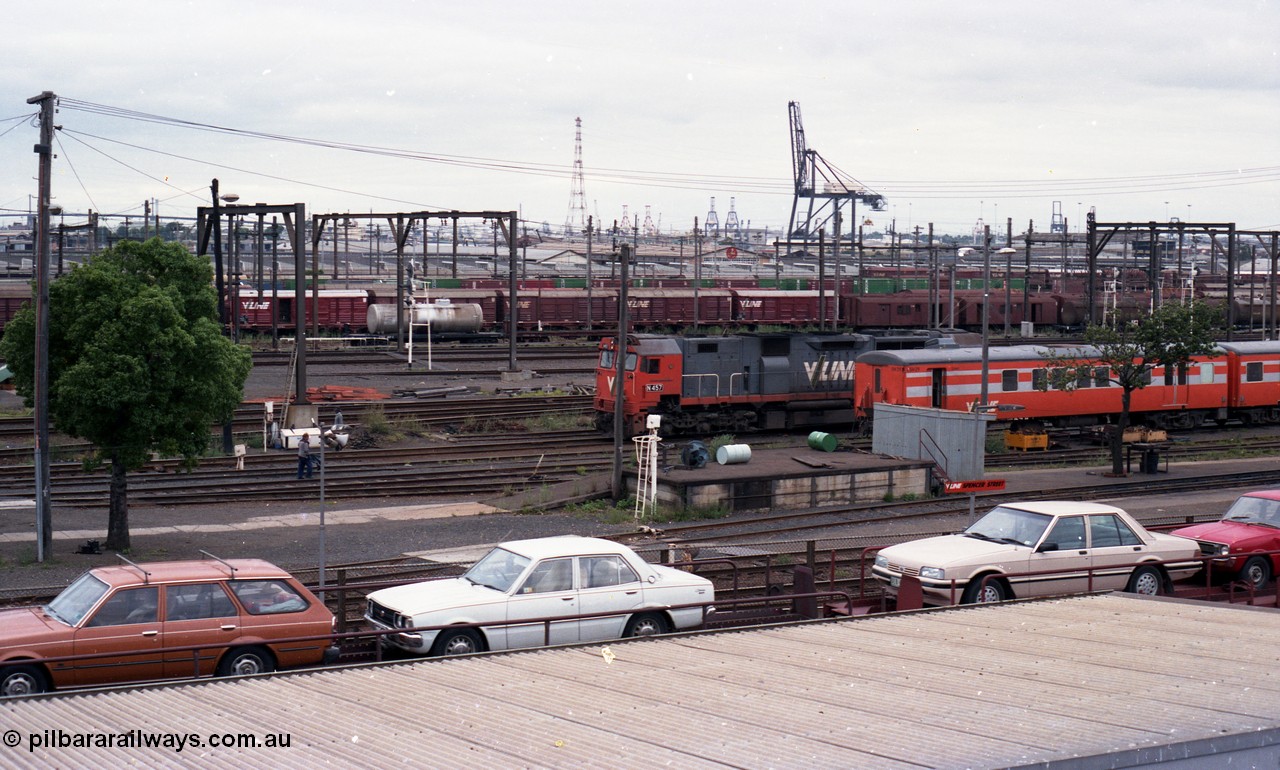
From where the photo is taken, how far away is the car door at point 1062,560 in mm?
13938

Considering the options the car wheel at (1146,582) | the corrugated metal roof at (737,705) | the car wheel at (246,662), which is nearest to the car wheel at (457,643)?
the car wheel at (246,662)

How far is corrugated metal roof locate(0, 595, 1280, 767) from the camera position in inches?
273

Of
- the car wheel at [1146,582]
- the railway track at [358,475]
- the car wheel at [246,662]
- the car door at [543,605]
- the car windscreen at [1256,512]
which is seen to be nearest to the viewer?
the car wheel at [246,662]

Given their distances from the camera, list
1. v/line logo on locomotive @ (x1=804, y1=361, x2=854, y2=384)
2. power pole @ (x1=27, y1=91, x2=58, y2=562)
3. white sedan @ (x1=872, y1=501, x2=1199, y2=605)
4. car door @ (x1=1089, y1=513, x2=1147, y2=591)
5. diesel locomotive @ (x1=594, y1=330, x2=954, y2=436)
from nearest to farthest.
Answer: white sedan @ (x1=872, y1=501, x2=1199, y2=605), car door @ (x1=1089, y1=513, x2=1147, y2=591), power pole @ (x1=27, y1=91, x2=58, y2=562), diesel locomotive @ (x1=594, y1=330, x2=954, y2=436), v/line logo on locomotive @ (x1=804, y1=361, x2=854, y2=384)

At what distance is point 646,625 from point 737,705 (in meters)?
4.76

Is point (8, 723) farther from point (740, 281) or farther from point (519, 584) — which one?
point (740, 281)

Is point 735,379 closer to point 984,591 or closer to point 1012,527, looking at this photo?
point 1012,527

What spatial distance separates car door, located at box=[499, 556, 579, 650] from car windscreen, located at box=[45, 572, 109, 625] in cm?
377

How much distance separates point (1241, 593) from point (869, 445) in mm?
18542

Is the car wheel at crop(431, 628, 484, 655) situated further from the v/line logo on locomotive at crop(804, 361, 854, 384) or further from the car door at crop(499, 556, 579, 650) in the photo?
the v/line logo on locomotive at crop(804, 361, 854, 384)

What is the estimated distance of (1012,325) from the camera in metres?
75.2

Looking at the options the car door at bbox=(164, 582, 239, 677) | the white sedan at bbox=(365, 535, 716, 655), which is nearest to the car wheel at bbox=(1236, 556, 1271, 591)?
the white sedan at bbox=(365, 535, 716, 655)

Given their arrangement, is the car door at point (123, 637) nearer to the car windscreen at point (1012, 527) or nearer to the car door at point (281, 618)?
the car door at point (281, 618)

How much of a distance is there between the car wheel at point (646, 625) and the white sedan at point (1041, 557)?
3.00 metres
